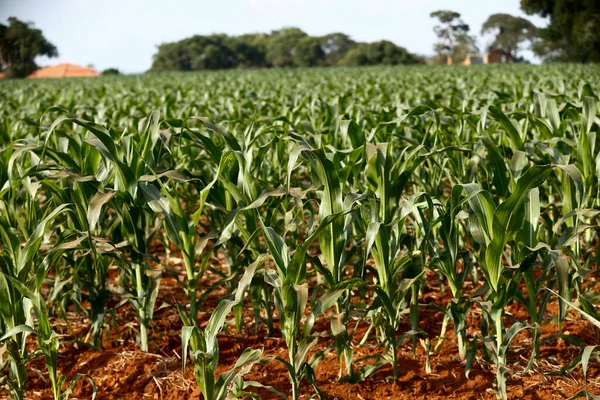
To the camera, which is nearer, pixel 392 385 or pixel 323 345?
pixel 392 385

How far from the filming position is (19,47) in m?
90.4

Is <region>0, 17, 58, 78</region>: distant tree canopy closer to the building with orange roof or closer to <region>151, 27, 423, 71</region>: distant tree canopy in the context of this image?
the building with orange roof

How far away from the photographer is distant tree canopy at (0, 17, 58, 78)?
281 ft

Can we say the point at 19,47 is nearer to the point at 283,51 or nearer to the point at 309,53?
the point at 283,51

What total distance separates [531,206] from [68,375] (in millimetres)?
2325

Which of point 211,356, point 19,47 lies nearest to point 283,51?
point 19,47

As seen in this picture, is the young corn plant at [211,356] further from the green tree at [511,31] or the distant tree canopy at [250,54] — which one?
the green tree at [511,31]

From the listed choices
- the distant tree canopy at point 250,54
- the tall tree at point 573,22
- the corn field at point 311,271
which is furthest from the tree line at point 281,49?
the corn field at point 311,271

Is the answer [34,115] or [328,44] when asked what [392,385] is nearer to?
[34,115]

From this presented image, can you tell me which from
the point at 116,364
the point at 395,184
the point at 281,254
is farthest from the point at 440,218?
the point at 116,364

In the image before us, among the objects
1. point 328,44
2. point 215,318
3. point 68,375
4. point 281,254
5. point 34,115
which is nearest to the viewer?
point 215,318

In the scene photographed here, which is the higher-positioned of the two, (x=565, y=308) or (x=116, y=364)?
(x=565, y=308)

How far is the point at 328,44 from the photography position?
126188 millimetres

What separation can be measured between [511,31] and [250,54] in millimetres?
51707
